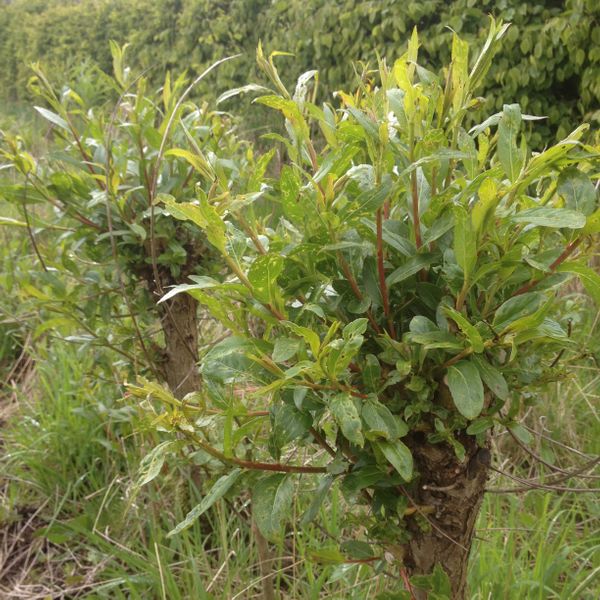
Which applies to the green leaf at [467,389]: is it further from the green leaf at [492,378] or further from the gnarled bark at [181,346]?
the gnarled bark at [181,346]

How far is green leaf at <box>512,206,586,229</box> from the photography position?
615mm

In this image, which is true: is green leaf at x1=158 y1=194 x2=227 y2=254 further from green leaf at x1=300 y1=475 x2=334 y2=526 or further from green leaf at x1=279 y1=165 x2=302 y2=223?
green leaf at x1=300 y1=475 x2=334 y2=526

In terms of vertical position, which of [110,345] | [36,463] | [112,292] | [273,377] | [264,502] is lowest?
[36,463]

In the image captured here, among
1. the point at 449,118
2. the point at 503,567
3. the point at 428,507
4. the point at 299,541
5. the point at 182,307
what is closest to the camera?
the point at 449,118

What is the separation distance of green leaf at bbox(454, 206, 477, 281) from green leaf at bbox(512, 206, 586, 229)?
5 cm

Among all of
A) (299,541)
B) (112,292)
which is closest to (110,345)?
(112,292)

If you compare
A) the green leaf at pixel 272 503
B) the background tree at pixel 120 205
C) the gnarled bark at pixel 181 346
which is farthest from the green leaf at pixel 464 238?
the gnarled bark at pixel 181 346

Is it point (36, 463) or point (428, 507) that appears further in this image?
point (36, 463)

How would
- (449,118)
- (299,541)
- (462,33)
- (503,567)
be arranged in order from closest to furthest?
(449,118) → (503,567) → (299,541) → (462,33)

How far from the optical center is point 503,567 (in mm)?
1504

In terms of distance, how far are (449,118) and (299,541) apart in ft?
3.97

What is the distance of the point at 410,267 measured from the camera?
2.44 ft

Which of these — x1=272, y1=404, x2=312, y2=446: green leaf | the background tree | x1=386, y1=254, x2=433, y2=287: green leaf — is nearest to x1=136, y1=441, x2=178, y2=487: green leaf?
x1=272, y1=404, x2=312, y2=446: green leaf

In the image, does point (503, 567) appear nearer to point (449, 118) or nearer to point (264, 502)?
point (264, 502)
